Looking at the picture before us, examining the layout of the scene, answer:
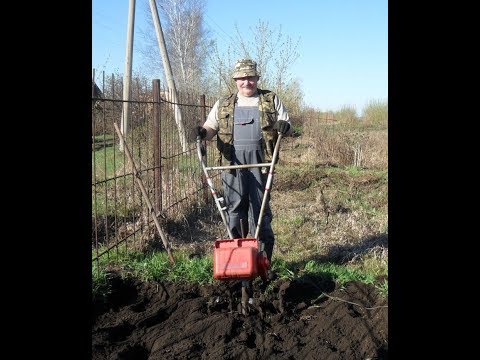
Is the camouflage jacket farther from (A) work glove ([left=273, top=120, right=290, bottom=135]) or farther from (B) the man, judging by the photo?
(A) work glove ([left=273, top=120, right=290, bottom=135])

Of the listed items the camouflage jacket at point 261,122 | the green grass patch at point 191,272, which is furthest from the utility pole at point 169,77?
the green grass patch at point 191,272

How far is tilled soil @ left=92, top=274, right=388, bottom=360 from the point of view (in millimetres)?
4090

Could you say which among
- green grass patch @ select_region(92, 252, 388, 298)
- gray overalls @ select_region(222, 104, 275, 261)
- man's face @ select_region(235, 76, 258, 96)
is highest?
man's face @ select_region(235, 76, 258, 96)

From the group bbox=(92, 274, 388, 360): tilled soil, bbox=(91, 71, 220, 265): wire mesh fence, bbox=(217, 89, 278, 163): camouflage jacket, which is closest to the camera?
bbox=(92, 274, 388, 360): tilled soil

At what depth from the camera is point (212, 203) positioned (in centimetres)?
1001

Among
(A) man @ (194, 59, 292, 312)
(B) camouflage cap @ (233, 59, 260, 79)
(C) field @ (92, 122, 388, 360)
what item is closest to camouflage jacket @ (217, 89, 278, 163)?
(A) man @ (194, 59, 292, 312)

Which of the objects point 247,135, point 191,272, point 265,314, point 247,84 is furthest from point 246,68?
point 265,314

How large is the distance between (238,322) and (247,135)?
6.27 ft

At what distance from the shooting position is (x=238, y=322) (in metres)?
4.57

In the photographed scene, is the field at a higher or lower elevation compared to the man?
lower

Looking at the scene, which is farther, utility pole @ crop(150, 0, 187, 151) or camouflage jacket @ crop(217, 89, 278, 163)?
utility pole @ crop(150, 0, 187, 151)
